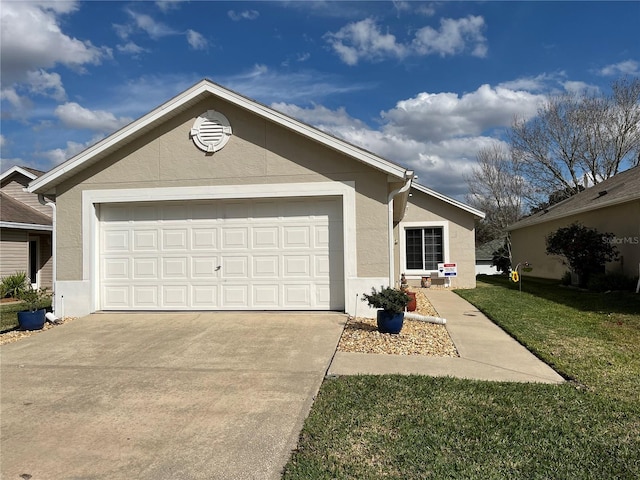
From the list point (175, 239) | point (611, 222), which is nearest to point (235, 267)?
point (175, 239)

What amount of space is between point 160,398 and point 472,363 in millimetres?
3972

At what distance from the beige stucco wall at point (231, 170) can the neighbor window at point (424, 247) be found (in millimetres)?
9068

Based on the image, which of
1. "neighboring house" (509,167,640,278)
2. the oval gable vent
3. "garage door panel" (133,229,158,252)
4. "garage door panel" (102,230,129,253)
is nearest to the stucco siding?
"garage door panel" (102,230,129,253)

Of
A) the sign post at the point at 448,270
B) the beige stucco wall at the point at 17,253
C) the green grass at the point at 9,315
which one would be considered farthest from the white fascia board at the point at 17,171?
the sign post at the point at 448,270

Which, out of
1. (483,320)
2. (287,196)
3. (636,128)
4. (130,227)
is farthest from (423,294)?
(636,128)

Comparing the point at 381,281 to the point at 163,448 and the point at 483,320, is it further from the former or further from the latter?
the point at 163,448

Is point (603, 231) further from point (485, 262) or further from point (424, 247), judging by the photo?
point (485, 262)

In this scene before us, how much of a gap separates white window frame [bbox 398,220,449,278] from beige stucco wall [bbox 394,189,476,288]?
116mm

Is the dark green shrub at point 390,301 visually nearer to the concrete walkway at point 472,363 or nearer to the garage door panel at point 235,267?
the concrete walkway at point 472,363

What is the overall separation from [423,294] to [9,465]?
12.7m

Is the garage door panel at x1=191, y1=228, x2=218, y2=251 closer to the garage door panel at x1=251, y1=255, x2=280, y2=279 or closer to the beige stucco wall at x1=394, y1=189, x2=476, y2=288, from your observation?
the garage door panel at x1=251, y1=255, x2=280, y2=279

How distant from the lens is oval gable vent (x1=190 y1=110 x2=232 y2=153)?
30.5 feet

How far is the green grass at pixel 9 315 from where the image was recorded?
9342 millimetres

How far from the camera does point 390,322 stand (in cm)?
748
